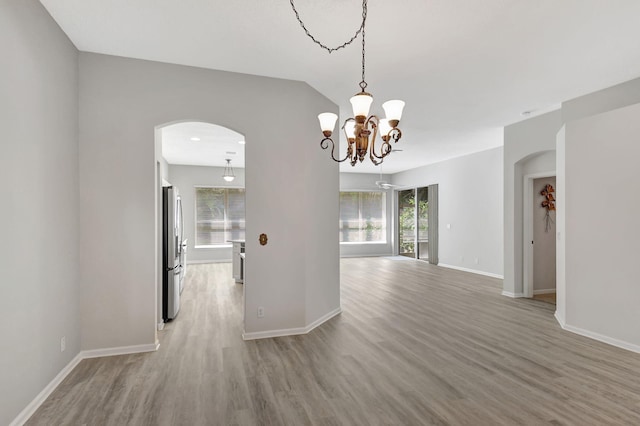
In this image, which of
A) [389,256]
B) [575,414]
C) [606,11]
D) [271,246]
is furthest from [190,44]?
[389,256]

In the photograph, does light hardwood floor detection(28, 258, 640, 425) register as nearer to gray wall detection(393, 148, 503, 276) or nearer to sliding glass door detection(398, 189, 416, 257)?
gray wall detection(393, 148, 503, 276)

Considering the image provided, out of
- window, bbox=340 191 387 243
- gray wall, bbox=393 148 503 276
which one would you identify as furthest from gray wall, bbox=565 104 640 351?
window, bbox=340 191 387 243

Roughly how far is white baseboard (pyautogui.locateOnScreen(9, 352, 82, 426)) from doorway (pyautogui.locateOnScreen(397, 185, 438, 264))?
8.82 metres

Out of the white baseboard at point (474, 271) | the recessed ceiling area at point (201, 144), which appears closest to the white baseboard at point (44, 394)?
the recessed ceiling area at point (201, 144)

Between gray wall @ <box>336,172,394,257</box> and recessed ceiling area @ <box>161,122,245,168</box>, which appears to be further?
gray wall @ <box>336,172,394,257</box>

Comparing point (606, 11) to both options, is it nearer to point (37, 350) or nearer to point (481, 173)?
point (37, 350)

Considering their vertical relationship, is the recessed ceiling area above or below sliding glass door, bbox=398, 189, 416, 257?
above

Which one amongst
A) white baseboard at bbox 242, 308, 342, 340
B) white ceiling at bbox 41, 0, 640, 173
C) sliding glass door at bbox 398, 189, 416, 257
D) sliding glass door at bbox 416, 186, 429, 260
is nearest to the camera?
white ceiling at bbox 41, 0, 640, 173

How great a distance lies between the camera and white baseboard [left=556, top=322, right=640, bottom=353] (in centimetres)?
358

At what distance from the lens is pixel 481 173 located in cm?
827

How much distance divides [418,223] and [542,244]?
496 centimetres

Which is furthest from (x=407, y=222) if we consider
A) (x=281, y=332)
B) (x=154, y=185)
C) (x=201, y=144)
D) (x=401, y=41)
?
(x=154, y=185)

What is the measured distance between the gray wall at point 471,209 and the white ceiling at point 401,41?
11.4ft

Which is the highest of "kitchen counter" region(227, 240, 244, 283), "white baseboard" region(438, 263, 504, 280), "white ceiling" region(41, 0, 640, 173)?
"white ceiling" region(41, 0, 640, 173)
